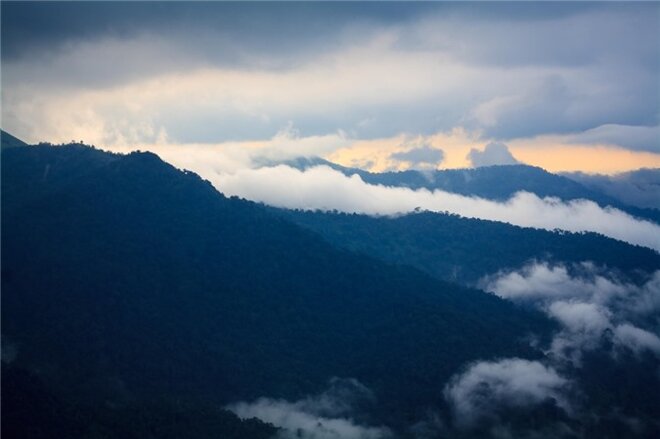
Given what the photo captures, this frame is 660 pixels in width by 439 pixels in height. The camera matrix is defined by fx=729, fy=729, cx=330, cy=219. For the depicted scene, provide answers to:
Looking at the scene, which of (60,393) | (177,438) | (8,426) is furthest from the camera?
(60,393)

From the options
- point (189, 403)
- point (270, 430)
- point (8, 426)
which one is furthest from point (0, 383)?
point (270, 430)

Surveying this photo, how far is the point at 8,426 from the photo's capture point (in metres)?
155

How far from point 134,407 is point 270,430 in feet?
115

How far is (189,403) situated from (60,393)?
109 ft

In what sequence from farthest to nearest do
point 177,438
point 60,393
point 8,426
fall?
point 60,393, point 177,438, point 8,426

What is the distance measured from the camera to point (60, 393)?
7446 inches

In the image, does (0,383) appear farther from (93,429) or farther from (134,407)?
(134,407)

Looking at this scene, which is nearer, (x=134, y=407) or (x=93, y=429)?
(x=93, y=429)

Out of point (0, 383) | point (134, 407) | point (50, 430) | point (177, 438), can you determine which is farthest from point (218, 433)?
point (0, 383)

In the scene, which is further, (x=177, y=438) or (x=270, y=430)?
(x=270, y=430)

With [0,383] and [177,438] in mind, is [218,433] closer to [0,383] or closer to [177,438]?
[177,438]

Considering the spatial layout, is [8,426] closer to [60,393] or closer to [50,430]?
[50,430]

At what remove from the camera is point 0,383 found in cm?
16000

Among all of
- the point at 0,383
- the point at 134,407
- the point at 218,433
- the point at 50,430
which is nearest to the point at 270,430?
the point at 218,433
